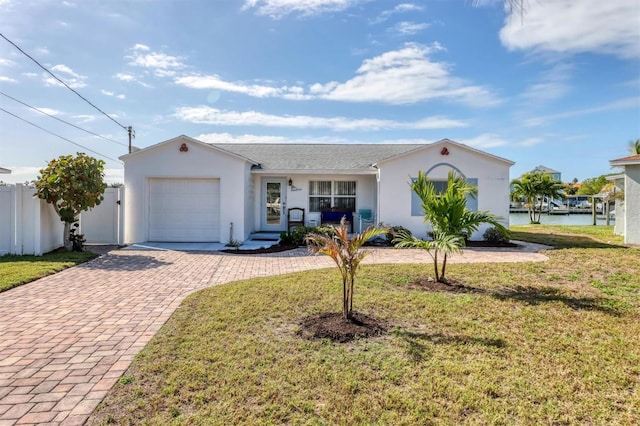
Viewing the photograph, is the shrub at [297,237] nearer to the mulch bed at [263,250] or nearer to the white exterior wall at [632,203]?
the mulch bed at [263,250]

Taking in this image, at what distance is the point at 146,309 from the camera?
559 centimetres

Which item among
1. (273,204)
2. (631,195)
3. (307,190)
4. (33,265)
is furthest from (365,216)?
(33,265)

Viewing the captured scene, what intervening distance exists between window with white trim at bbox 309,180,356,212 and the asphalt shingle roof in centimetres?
87

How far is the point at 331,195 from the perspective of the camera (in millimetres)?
15805

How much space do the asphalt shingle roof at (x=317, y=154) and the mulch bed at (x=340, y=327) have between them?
10.3 m

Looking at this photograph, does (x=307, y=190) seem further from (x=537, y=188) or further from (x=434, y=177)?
(x=537, y=188)

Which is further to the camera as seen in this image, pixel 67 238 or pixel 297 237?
pixel 297 237

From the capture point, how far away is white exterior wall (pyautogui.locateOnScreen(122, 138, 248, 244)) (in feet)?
42.0

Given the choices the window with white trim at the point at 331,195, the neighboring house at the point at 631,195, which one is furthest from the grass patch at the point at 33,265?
the neighboring house at the point at 631,195

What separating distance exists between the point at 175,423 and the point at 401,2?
4.89 metres

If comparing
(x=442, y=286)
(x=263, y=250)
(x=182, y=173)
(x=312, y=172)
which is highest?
(x=312, y=172)

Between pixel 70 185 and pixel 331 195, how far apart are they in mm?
9556

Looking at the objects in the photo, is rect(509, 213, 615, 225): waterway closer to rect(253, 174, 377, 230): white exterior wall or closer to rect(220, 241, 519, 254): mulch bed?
Result: rect(220, 241, 519, 254): mulch bed

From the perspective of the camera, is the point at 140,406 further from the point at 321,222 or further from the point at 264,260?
the point at 321,222
